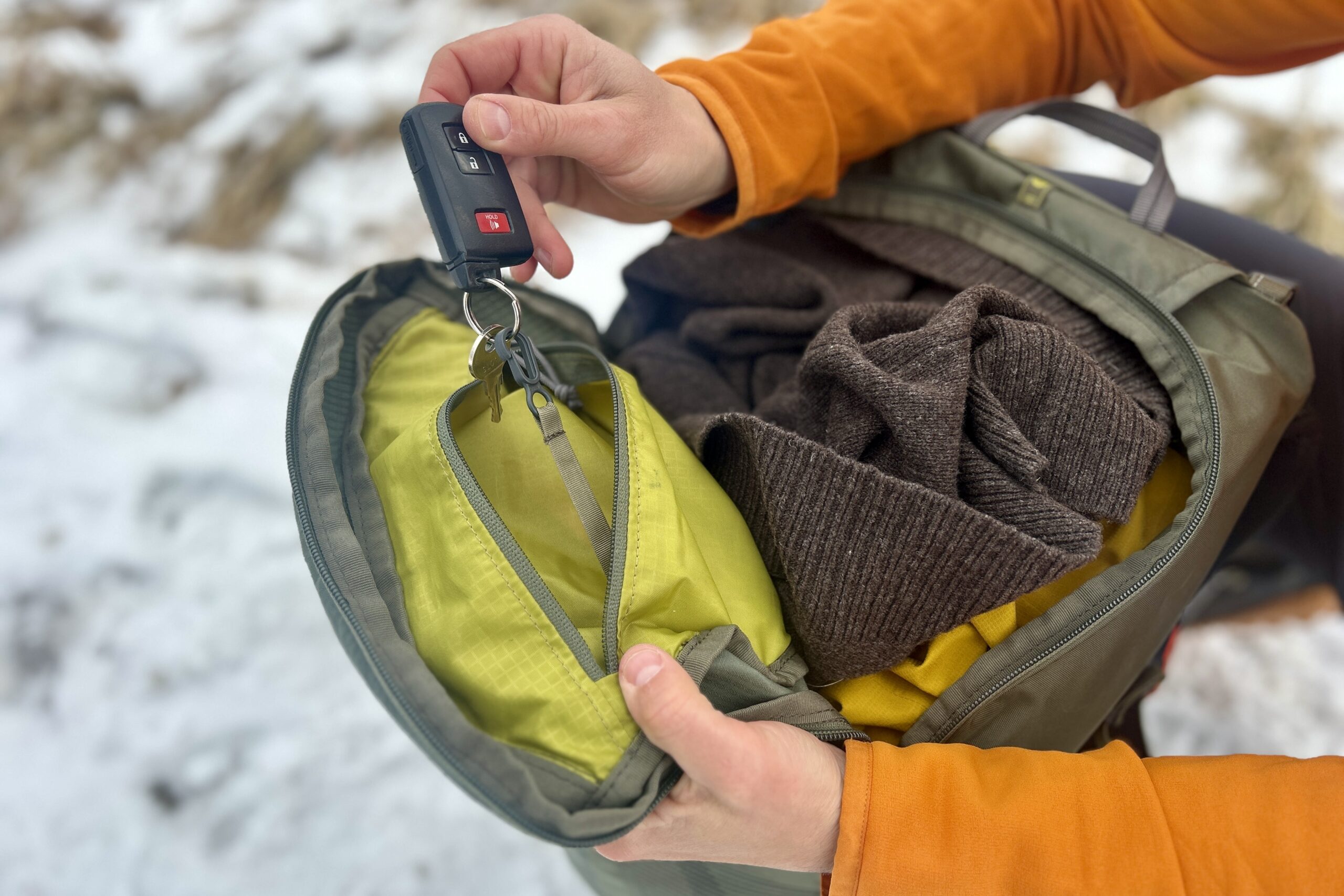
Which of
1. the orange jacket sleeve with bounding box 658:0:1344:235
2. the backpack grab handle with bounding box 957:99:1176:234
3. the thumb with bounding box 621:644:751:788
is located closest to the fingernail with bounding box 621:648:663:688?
the thumb with bounding box 621:644:751:788

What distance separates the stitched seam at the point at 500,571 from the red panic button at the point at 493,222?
4.8 inches

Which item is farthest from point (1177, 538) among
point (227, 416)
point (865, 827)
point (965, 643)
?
point (227, 416)

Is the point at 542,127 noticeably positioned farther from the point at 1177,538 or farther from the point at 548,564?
the point at 1177,538

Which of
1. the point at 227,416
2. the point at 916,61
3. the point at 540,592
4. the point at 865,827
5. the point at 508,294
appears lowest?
the point at 227,416

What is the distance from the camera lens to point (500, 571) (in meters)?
0.46

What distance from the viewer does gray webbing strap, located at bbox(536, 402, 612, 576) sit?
1.61 ft

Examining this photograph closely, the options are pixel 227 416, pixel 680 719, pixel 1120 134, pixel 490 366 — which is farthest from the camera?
pixel 227 416

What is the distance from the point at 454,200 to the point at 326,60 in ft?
4.23

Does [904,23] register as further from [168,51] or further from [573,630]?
[168,51]

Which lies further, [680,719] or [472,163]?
[472,163]

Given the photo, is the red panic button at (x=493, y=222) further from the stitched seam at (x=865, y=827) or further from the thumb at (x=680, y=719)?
the stitched seam at (x=865, y=827)

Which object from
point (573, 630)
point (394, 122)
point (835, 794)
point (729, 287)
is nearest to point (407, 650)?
point (573, 630)

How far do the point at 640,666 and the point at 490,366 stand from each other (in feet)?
0.68

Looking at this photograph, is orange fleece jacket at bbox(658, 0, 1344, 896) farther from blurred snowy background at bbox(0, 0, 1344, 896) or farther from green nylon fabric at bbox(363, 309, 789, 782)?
blurred snowy background at bbox(0, 0, 1344, 896)
